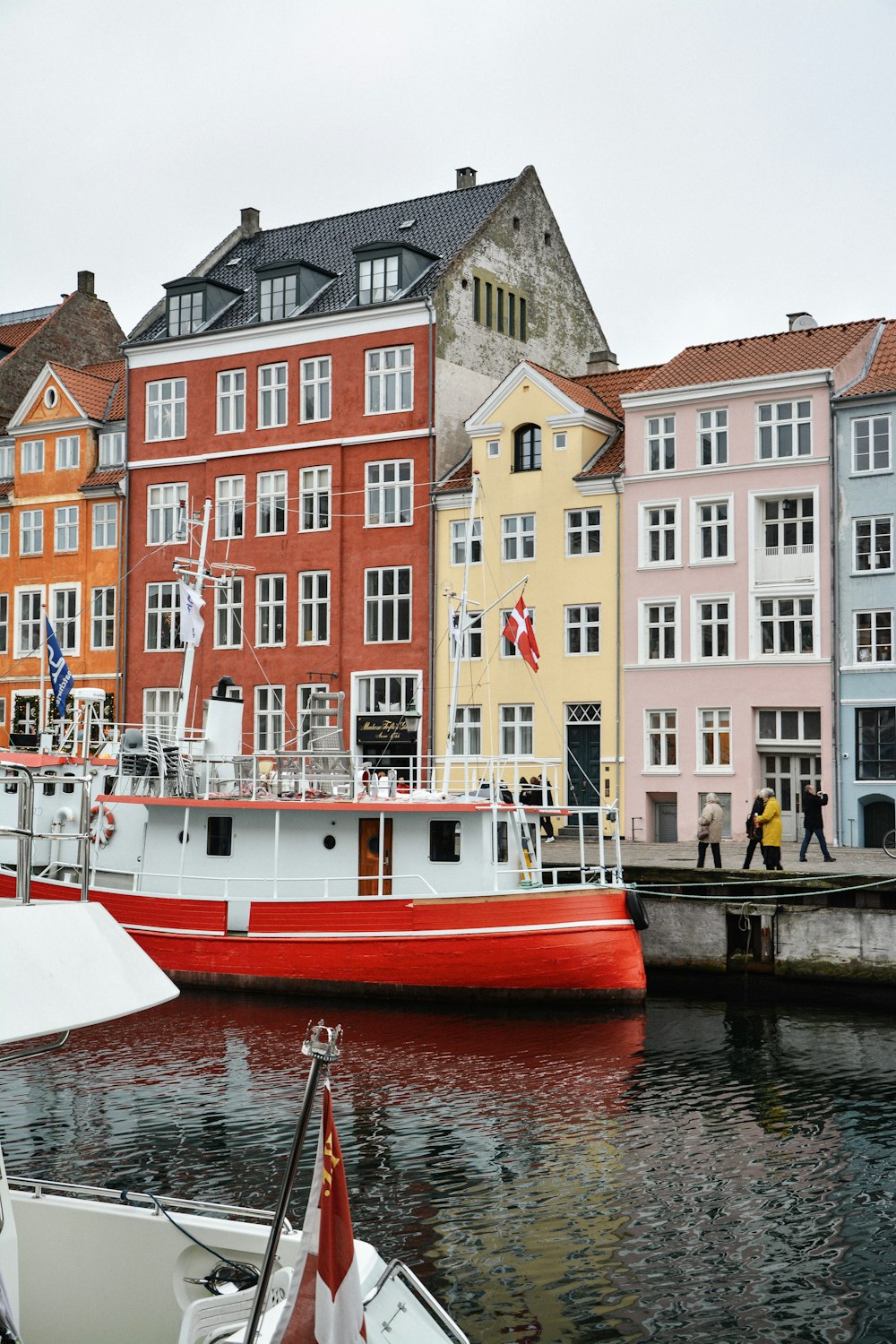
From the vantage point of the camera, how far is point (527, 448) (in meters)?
40.5

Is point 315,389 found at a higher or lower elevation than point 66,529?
higher

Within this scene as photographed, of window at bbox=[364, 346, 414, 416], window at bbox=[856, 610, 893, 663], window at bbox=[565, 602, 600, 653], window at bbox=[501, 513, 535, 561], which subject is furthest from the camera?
window at bbox=[364, 346, 414, 416]

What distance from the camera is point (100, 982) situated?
23.3ft

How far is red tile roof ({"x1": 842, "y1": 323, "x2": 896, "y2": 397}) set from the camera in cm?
3509

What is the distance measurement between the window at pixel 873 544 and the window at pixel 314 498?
15717 millimetres

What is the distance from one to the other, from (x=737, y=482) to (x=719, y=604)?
312 centimetres

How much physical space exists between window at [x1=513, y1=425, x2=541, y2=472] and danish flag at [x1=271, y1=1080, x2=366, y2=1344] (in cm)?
3474

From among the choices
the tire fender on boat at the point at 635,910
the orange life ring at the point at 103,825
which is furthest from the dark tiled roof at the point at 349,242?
the tire fender on boat at the point at 635,910

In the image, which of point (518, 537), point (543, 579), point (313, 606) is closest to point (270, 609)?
point (313, 606)

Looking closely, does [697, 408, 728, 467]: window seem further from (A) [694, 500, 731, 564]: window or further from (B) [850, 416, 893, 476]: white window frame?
(B) [850, 416, 893, 476]: white window frame

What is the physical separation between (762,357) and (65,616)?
80.6ft

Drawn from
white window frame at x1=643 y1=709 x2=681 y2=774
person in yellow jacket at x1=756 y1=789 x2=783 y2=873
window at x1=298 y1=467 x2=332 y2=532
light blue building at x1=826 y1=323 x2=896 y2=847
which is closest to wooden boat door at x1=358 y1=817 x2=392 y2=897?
person in yellow jacket at x1=756 y1=789 x2=783 y2=873

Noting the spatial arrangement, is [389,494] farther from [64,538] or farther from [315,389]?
[64,538]

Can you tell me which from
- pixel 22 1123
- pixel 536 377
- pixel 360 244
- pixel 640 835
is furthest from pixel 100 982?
pixel 360 244
